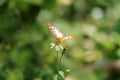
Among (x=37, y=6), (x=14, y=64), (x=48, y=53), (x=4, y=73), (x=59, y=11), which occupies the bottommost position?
(x=4, y=73)

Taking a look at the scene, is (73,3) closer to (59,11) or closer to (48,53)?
(59,11)

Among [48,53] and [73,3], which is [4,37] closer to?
[48,53]

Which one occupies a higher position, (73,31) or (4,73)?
(73,31)

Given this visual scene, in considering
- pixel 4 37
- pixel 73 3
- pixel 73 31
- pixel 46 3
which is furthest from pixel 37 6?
pixel 73 3

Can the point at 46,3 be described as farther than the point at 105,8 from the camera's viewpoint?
No

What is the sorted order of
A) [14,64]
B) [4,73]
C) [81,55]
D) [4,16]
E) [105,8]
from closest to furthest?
[4,73] < [14,64] < [4,16] < [81,55] < [105,8]

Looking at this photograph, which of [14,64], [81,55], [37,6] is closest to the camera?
[14,64]

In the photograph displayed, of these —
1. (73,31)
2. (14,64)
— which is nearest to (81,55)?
(73,31)
